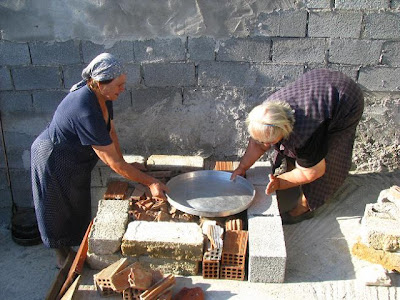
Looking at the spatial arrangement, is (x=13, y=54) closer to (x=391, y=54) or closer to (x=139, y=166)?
(x=139, y=166)

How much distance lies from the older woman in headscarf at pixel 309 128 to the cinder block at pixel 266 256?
0.48m

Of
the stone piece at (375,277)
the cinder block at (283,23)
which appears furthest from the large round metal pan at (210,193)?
the cinder block at (283,23)

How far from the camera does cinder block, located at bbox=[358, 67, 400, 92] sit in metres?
4.16

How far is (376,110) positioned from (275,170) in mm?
1130

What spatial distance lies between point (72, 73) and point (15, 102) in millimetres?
696

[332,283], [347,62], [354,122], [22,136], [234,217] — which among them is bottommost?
[332,283]

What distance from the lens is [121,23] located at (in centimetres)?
408

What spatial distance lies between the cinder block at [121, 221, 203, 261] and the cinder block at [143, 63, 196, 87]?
162cm

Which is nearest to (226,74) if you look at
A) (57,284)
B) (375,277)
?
(375,277)

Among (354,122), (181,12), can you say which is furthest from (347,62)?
(181,12)

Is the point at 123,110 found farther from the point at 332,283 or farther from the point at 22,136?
the point at 332,283

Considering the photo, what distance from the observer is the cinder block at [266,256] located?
300 cm

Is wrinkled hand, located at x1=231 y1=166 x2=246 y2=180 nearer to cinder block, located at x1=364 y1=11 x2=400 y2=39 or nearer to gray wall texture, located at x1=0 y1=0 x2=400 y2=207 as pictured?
gray wall texture, located at x1=0 y1=0 x2=400 y2=207

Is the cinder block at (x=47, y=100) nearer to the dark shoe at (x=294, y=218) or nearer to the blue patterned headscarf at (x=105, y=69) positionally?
the blue patterned headscarf at (x=105, y=69)
